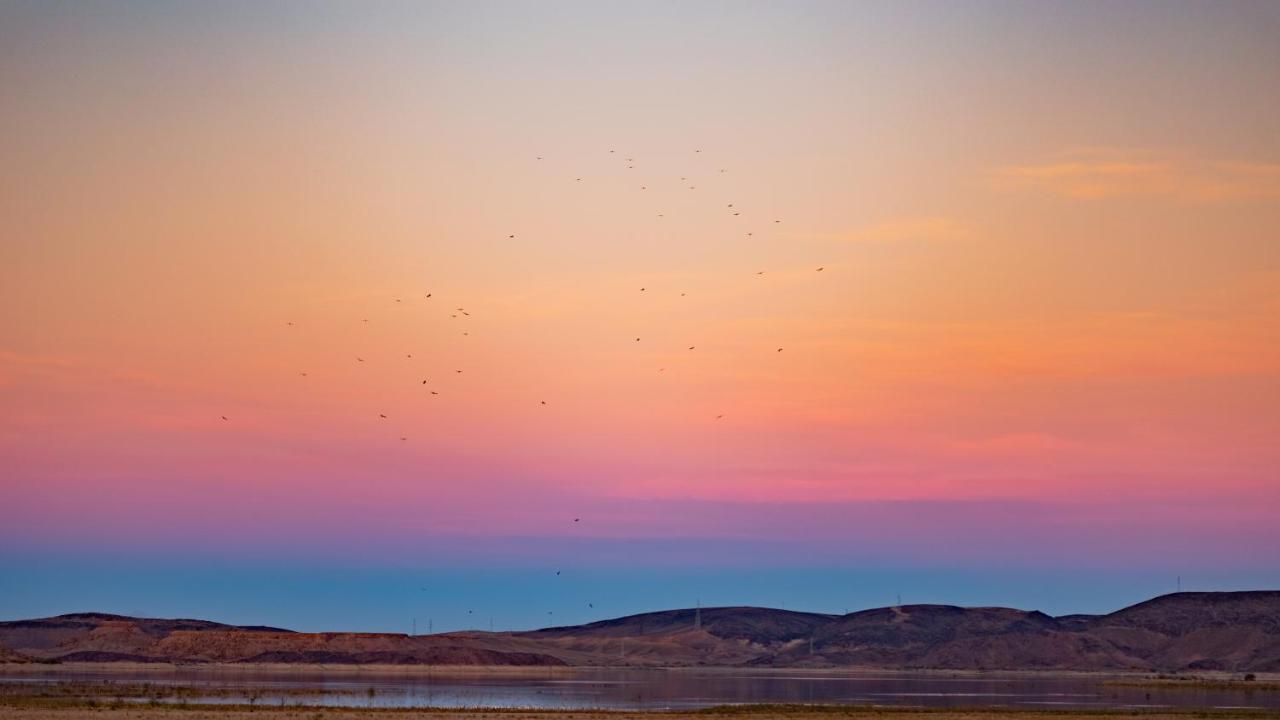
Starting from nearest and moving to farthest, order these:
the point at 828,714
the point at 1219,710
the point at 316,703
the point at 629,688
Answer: the point at 828,714, the point at 316,703, the point at 1219,710, the point at 629,688

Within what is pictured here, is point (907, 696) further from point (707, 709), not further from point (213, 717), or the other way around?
point (213, 717)

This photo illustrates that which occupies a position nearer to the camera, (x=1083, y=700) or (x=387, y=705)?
(x=387, y=705)

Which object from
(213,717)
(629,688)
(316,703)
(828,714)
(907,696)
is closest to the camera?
(213,717)

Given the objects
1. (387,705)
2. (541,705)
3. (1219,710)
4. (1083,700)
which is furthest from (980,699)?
(387,705)

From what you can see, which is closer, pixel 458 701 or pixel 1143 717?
pixel 1143 717

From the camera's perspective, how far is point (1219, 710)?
269 feet

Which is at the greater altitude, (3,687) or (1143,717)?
(3,687)

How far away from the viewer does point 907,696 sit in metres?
103

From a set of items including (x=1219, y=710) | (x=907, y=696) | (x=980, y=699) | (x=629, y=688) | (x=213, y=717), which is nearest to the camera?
(x=213, y=717)

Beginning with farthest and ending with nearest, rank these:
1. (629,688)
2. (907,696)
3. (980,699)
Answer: (629,688), (907,696), (980,699)

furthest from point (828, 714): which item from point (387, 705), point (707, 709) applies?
point (387, 705)

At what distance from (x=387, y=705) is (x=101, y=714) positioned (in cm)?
1653

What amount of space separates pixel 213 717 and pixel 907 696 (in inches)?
2164

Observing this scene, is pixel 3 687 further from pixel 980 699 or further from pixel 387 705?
pixel 980 699
